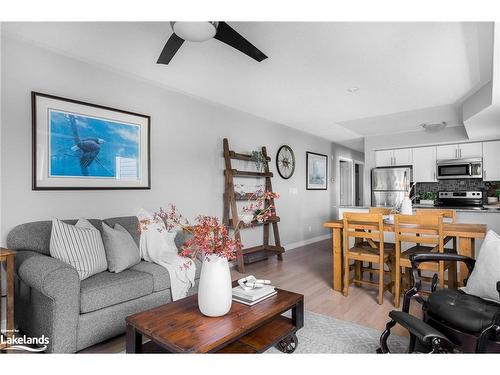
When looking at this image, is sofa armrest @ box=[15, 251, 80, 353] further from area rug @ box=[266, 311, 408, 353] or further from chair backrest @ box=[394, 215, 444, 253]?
chair backrest @ box=[394, 215, 444, 253]

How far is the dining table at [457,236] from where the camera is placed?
259cm

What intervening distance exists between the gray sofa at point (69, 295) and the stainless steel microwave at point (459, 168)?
17.2ft

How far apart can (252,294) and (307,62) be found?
7.12 ft

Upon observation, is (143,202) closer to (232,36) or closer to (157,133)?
(157,133)

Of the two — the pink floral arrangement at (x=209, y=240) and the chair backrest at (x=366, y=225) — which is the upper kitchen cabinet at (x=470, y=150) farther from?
the pink floral arrangement at (x=209, y=240)

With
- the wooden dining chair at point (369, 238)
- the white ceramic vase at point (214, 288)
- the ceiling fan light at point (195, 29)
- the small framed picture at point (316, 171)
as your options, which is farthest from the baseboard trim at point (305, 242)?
the ceiling fan light at point (195, 29)

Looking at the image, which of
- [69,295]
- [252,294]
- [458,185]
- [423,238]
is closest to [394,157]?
[458,185]

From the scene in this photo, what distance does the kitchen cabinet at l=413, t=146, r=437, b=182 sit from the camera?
5594 millimetres

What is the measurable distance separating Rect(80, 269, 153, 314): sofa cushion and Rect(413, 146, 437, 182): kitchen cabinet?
5.34m

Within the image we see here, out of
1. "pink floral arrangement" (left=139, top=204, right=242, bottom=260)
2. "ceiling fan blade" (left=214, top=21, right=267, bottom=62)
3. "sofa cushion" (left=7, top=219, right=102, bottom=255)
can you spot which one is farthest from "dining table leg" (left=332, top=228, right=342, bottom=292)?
"sofa cushion" (left=7, top=219, right=102, bottom=255)

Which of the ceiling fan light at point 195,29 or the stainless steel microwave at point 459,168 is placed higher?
the ceiling fan light at point 195,29

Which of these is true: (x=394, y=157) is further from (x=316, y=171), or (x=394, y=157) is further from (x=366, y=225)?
(x=366, y=225)
